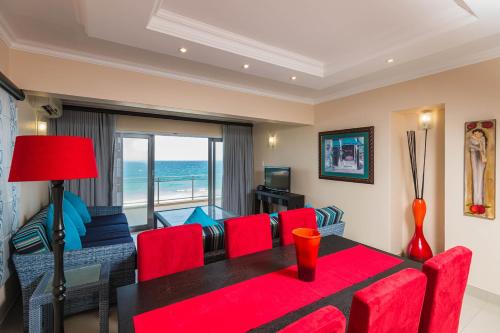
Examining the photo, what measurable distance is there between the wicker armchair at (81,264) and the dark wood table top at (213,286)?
109 centimetres

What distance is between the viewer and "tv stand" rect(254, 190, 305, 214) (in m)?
4.65

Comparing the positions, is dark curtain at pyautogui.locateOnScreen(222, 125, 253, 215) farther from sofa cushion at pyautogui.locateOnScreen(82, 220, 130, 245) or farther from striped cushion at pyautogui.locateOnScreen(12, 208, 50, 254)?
striped cushion at pyautogui.locateOnScreen(12, 208, 50, 254)

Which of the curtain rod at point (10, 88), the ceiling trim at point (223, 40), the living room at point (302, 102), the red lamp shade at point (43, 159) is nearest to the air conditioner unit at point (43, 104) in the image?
the living room at point (302, 102)

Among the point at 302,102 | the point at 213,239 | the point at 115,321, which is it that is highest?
the point at 302,102

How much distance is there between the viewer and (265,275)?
58.4 inches

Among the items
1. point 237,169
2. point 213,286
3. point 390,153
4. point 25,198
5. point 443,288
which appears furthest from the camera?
point 237,169

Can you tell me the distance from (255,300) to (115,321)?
5.45ft

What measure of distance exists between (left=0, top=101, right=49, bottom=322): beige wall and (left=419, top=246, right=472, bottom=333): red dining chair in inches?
123

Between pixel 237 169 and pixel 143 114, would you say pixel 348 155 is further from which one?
pixel 143 114

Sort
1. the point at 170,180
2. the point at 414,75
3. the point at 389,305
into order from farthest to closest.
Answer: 1. the point at 170,180
2. the point at 414,75
3. the point at 389,305

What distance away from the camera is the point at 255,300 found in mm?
1225

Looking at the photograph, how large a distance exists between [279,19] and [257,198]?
4.19 metres

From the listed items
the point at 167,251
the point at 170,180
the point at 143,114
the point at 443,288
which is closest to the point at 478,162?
the point at 443,288

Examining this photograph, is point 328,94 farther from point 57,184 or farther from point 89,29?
point 57,184
